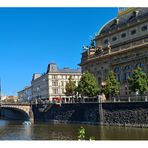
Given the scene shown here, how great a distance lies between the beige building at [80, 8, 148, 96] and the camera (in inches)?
2990

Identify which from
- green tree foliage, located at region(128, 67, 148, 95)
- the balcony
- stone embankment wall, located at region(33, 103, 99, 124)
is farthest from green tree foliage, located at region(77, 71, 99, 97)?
green tree foliage, located at region(128, 67, 148, 95)

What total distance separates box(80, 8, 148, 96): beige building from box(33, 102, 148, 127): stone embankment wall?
9.09 metres

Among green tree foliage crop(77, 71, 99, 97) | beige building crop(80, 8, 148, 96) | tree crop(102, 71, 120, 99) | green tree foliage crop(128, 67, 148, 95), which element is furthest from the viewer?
green tree foliage crop(77, 71, 99, 97)

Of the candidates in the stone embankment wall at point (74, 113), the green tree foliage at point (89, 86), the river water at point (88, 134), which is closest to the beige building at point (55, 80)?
the stone embankment wall at point (74, 113)

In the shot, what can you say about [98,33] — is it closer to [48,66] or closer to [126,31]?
[126,31]

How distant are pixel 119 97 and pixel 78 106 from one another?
28.1 feet

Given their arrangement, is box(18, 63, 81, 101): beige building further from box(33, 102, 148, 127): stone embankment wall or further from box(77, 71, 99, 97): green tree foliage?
box(77, 71, 99, 97): green tree foliage

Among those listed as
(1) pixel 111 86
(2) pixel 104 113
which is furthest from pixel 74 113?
(2) pixel 104 113

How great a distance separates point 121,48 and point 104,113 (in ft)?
54.6

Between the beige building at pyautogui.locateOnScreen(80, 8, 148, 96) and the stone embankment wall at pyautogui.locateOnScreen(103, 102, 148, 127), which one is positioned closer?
the stone embankment wall at pyautogui.locateOnScreen(103, 102, 148, 127)

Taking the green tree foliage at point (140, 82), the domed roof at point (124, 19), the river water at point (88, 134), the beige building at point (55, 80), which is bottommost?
the river water at point (88, 134)

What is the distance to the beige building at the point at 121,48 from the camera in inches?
2990

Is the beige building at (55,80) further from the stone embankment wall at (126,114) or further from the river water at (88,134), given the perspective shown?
the river water at (88,134)
